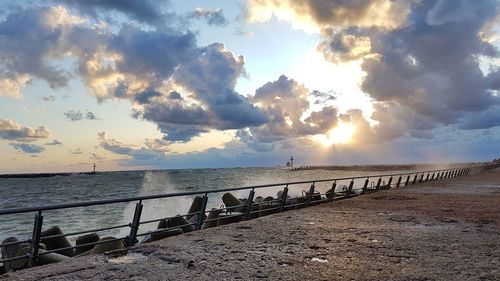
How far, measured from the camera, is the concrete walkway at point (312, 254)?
655 cm

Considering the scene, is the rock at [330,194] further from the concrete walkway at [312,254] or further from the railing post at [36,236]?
the railing post at [36,236]

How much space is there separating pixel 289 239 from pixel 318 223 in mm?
2932

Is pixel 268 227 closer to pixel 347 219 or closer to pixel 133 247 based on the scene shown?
pixel 347 219

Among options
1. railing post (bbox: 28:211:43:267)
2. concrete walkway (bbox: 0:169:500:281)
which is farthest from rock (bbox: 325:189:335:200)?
railing post (bbox: 28:211:43:267)

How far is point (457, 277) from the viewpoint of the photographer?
6.40 meters

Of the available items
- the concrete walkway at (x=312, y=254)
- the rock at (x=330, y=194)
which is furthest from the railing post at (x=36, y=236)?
the rock at (x=330, y=194)

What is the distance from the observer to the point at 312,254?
7961mm

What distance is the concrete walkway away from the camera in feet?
21.5

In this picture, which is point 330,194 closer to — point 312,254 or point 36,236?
point 312,254

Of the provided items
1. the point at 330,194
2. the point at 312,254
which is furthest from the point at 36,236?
the point at 330,194

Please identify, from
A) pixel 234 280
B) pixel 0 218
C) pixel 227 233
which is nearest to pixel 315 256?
pixel 234 280

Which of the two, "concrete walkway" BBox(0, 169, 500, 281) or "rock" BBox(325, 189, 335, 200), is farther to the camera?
"rock" BBox(325, 189, 335, 200)

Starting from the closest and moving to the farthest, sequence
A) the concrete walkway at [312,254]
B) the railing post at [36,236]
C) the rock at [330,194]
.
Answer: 1. the concrete walkway at [312,254]
2. the railing post at [36,236]
3. the rock at [330,194]

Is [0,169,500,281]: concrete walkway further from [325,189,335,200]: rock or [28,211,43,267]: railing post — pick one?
[325,189,335,200]: rock
